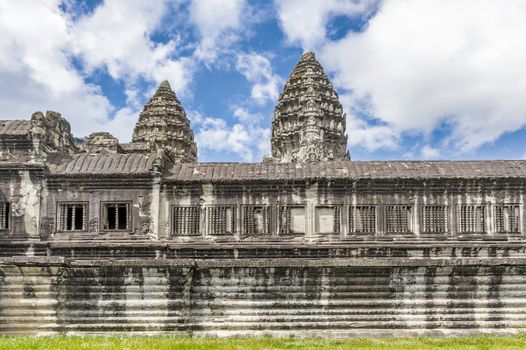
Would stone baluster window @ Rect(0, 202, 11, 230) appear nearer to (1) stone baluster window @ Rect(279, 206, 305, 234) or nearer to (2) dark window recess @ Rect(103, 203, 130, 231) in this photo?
(2) dark window recess @ Rect(103, 203, 130, 231)

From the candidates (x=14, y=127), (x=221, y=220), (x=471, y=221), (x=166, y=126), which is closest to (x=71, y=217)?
(x=14, y=127)

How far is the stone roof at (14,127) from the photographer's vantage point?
21.8m

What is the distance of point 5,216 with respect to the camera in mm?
21625

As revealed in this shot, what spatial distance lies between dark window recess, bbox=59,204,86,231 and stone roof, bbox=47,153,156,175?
1294mm

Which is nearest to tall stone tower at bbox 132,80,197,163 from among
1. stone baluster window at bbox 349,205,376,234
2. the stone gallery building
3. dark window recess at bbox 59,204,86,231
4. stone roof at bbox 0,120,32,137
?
the stone gallery building

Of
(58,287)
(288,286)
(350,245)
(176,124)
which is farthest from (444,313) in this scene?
(176,124)

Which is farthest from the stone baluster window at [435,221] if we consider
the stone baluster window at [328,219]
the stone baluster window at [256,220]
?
the stone baluster window at [256,220]

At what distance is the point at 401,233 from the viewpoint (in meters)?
21.7

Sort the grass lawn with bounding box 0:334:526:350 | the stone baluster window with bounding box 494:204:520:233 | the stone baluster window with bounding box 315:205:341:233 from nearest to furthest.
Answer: the grass lawn with bounding box 0:334:526:350 → the stone baluster window with bounding box 494:204:520:233 → the stone baluster window with bounding box 315:205:341:233

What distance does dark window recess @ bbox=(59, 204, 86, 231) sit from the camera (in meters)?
21.7

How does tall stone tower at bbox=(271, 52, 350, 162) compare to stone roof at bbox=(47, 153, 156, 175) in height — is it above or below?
above

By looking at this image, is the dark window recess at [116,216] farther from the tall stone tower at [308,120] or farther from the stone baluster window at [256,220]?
the tall stone tower at [308,120]

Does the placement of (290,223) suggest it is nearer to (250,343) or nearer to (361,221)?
(361,221)

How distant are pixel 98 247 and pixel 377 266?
12.7 m
